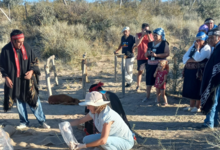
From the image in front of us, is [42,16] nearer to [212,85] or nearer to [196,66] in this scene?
[196,66]

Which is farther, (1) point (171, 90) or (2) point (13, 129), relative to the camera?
(1) point (171, 90)

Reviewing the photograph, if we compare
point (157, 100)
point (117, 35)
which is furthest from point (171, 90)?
point (117, 35)

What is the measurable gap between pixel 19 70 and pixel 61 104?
230 cm

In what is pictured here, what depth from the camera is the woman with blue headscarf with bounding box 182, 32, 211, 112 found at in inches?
173

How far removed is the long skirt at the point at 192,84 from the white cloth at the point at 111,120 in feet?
7.07

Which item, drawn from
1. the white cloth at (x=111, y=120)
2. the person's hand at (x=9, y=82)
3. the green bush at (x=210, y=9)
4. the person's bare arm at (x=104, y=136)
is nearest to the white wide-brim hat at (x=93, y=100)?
the white cloth at (x=111, y=120)

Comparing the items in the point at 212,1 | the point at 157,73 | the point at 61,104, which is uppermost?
the point at 212,1

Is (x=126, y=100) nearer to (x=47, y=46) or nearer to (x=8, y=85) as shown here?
(x=8, y=85)

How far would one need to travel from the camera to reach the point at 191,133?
13.0ft

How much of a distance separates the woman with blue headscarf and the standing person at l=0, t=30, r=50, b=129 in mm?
3046

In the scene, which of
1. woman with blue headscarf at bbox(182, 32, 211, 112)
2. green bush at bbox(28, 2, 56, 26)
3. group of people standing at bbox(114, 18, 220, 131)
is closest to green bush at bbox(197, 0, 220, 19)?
green bush at bbox(28, 2, 56, 26)

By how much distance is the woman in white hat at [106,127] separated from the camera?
2830mm

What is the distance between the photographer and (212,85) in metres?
3.73

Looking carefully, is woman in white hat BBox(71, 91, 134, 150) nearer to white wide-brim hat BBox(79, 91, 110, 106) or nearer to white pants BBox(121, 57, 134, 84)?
white wide-brim hat BBox(79, 91, 110, 106)
